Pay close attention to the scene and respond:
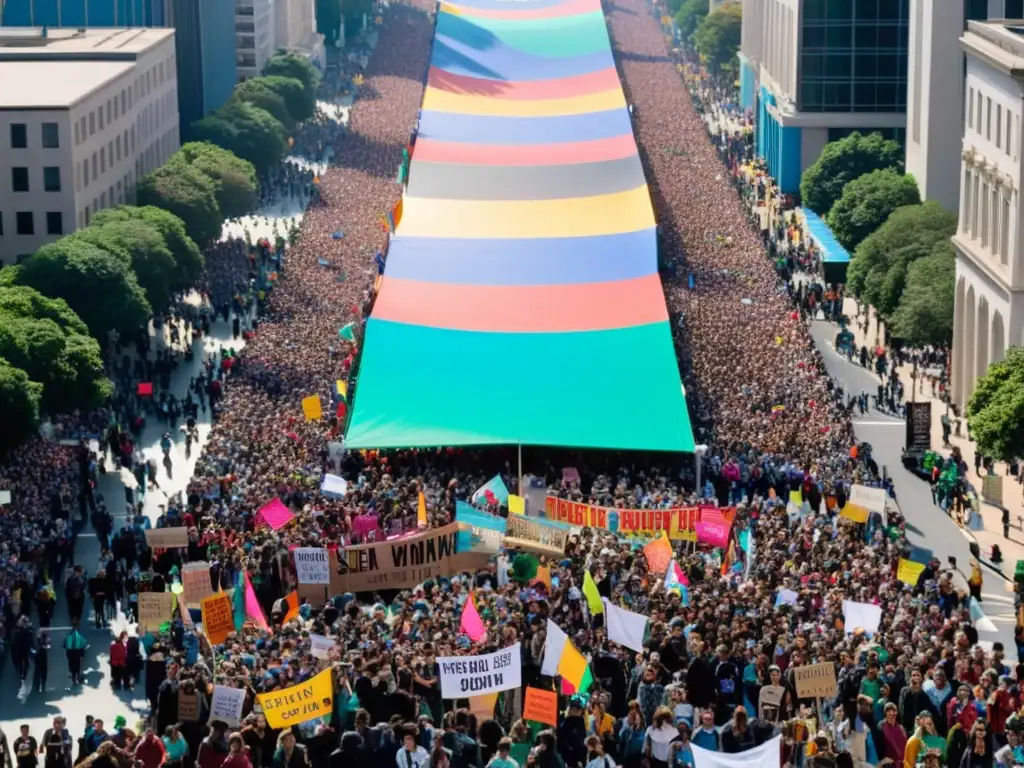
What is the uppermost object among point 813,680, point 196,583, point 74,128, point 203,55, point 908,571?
point 813,680

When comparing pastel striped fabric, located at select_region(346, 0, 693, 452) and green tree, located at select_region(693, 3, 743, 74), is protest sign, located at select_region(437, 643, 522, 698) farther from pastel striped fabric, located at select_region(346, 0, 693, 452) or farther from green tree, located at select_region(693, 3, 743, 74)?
green tree, located at select_region(693, 3, 743, 74)

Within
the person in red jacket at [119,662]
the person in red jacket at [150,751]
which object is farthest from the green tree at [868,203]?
the person in red jacket at [150,751]

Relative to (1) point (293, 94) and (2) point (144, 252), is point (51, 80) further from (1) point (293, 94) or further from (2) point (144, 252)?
(1) point (293, 94)

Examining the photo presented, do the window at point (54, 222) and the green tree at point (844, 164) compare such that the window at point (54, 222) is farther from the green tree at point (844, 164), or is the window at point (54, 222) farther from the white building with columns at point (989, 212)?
the green tree at point (844, 164)

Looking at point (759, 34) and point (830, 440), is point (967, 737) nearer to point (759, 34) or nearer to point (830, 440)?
point (830, 440)

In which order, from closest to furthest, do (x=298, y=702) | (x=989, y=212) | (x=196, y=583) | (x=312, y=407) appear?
(x=298, y=702)
(x=196, y=583)
(x=312, y=407)
(x=989, y=212)

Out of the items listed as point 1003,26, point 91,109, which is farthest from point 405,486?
point 91,109

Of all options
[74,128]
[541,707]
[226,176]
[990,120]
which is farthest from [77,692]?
[226,176]
